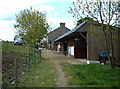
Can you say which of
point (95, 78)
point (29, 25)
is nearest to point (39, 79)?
point (95, 78)

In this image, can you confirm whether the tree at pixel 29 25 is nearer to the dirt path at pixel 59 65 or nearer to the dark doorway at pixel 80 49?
the dirt path at pixel 59 65

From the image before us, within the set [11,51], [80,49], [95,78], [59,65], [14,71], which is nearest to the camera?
[14,71]

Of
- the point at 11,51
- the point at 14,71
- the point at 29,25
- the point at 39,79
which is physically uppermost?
the point at 29,25

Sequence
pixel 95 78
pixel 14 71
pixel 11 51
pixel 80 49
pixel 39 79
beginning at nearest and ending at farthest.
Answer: pixel 14 71
pixel 95 78
pixel 39 79
pixel 11 51
pixel 80 49

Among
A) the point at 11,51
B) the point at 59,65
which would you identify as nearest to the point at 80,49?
the point at 59,65

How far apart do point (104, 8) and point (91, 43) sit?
16.5ft

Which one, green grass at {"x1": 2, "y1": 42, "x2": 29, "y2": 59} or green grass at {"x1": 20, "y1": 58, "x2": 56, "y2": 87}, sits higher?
green grass at {"x1": 2, "y1": 42, "x2": 29, "y2": 59}

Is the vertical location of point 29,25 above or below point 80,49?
above

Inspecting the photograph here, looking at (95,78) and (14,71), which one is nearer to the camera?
(14,71)

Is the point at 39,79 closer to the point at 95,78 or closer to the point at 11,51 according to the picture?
the point at 95,78

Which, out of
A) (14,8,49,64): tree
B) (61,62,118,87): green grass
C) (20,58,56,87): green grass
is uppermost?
(14,8,49,64): tree

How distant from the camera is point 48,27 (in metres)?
15.8

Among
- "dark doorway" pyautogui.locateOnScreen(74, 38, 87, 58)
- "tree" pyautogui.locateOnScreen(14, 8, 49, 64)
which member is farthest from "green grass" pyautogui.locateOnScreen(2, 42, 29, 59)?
"dark doorway" pyautogui.locateOnScreen(74, 38, 87, 58)

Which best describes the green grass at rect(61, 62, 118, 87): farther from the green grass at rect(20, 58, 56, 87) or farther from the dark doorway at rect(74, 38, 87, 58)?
the dark doorway at rect(74, 38, 87, 58)
